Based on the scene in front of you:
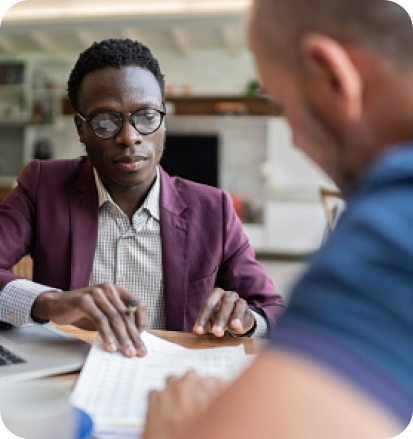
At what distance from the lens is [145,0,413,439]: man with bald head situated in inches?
10.9

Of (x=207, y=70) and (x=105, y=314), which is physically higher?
(x=207, y=70)

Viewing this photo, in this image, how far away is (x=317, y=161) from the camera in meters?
Answer: 0.43

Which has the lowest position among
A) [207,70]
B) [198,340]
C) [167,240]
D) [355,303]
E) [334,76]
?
[198,340]

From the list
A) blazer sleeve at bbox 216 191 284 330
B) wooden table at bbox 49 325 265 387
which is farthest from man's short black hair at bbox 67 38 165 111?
wooden table at bbox 49 325 265 387

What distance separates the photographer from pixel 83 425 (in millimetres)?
553

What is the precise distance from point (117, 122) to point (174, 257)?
1.13 feet

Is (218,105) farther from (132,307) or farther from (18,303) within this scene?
(132,307)

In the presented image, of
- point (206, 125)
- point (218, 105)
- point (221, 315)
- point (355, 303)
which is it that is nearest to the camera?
point (355, 303)

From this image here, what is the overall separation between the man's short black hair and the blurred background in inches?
182

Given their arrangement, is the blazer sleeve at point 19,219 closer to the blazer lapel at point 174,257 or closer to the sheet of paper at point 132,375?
the blazer lapel at point 174,257

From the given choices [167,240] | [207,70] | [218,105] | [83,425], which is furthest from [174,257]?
[207,70]

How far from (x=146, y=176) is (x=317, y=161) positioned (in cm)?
86

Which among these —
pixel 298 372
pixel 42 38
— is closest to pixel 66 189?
pixel 298 372

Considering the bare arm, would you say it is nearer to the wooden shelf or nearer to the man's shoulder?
the man's shoulder
